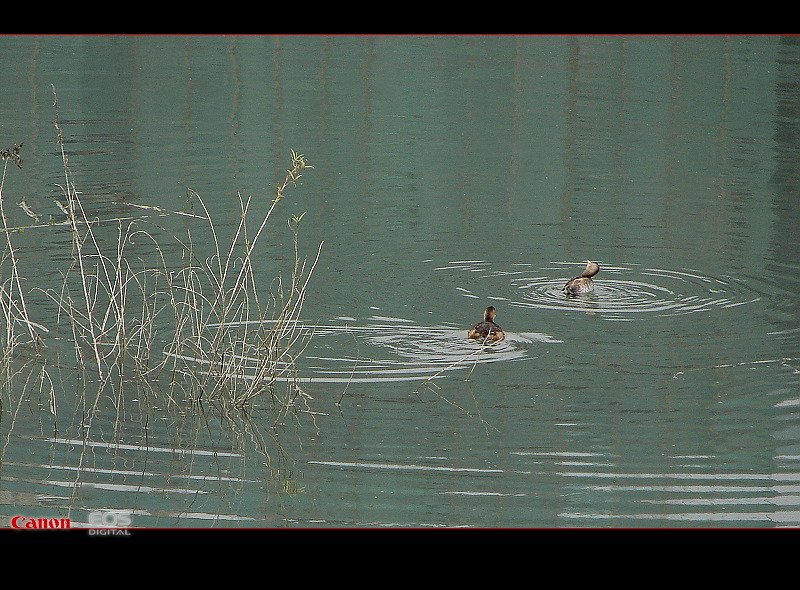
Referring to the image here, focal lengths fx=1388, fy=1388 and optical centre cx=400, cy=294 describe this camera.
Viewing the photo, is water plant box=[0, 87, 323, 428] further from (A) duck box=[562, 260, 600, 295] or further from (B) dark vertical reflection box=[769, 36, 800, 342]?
(B) dark vertical reflection box=[769, 36, 800, 342]

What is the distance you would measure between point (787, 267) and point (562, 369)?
3.55m

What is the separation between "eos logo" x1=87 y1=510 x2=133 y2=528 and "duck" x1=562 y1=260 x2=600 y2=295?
4802 mm

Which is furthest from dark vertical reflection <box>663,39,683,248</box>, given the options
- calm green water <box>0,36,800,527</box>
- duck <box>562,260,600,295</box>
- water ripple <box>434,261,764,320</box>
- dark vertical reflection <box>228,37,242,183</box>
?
dark vertical reflection <box>228,37,242,183</box>

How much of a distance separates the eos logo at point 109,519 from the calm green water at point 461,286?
0.07m

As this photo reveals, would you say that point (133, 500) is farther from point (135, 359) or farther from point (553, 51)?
point (553, 51)

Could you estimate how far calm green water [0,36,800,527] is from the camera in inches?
293

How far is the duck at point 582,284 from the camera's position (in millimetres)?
10852

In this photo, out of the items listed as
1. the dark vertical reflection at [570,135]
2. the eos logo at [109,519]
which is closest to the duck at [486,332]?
the dark vertical reflection at [570,135]

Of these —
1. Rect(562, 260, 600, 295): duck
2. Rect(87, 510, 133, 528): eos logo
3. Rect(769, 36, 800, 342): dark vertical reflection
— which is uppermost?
Rect(769, 36, 800, 342): dark vertical reflection

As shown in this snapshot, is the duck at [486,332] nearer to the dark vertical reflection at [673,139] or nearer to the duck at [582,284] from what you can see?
the duck at [582,284]

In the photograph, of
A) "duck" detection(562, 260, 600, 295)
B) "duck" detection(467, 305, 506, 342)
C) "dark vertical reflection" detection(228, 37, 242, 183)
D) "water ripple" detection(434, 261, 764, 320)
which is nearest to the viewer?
"duck" detection(467, 305, 506, 342)

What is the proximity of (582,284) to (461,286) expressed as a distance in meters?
0.97

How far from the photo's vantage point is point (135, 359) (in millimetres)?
8578

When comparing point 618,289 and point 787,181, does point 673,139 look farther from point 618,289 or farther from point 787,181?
point 618,289
